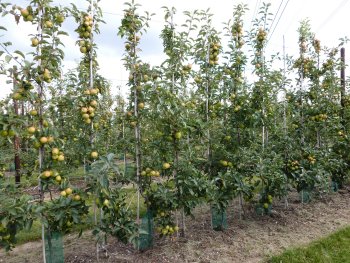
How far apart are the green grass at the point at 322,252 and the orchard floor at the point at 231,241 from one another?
0.54ft

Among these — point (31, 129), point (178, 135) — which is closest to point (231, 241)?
point (178, 135)

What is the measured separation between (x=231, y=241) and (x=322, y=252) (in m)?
1.12

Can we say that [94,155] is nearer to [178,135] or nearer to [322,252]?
[178,135]

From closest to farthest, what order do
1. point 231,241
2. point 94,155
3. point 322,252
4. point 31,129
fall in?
point 31,129 < point 94,155 < point 322,252 < point 231,241

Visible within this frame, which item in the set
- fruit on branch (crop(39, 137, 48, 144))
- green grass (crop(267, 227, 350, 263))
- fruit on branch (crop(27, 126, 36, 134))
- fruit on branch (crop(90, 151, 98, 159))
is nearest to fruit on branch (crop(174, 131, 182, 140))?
fruit on branch (crop(90, 151, 98, 159))

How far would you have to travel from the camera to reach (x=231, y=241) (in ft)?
12.8

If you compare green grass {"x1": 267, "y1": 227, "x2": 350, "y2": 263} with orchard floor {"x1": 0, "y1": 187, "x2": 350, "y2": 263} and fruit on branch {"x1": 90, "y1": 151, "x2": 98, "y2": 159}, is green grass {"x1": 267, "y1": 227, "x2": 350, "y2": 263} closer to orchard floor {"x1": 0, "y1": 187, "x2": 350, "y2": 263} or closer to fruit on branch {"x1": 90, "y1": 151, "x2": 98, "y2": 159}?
orchard floor {"x1": 0, "y1": 187, "x2": 350, "y2": 263}

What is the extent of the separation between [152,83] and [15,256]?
9.96 feet

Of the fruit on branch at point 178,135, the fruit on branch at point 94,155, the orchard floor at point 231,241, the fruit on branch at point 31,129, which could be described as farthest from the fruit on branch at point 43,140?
the orchard floor at point 231,241

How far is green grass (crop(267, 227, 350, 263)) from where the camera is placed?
3.35 meters

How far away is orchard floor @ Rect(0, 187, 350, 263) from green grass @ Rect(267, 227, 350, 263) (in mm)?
163

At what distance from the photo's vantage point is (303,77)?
18.1 feet

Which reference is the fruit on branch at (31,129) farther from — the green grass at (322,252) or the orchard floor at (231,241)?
the green grass at (322,252)

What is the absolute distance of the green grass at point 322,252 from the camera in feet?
11.0
